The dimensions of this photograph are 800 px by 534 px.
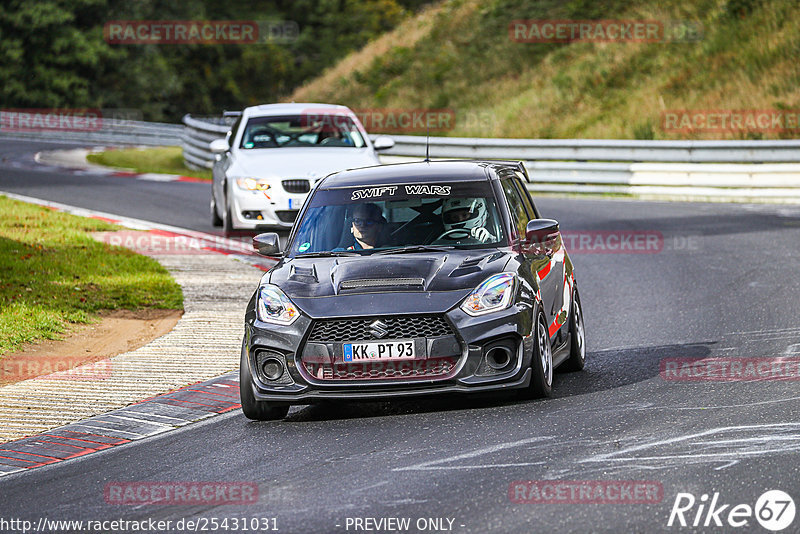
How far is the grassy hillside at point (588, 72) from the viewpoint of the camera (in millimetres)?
32188

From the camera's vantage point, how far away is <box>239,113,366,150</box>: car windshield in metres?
18.8

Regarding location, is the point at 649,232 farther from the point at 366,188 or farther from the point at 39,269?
the point at 366,188

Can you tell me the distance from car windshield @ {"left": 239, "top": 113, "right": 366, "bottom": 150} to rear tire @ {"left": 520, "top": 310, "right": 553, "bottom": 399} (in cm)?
1023

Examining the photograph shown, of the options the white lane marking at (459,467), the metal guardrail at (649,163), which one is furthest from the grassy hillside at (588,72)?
the white lane marking at (459,467)

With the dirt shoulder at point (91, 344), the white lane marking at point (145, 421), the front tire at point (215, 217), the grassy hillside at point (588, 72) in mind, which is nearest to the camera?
the white lane marking at point (145, 421)

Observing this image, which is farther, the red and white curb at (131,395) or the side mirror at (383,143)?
the side mirror at (383,143)

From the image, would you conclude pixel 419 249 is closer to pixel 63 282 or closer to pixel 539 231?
pixel 539 231

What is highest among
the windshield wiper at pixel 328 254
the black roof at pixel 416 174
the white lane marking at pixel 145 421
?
the black roof at pixel 416 174

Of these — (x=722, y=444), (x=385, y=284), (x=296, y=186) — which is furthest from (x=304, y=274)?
(x=296, y=186)

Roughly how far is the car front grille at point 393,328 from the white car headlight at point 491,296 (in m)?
0.21

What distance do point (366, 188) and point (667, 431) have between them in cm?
313

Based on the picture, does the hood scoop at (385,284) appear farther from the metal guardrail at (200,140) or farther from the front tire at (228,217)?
the metal guardrail at (200,140)

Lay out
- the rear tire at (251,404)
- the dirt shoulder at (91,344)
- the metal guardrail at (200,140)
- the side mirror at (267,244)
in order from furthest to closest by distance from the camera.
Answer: the metal guardrail at (200,140)
the dirt shoulder at (91,344)
the side mirror at (267,244)
the rear tire at (251,404)

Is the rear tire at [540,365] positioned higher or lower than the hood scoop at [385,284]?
lower
